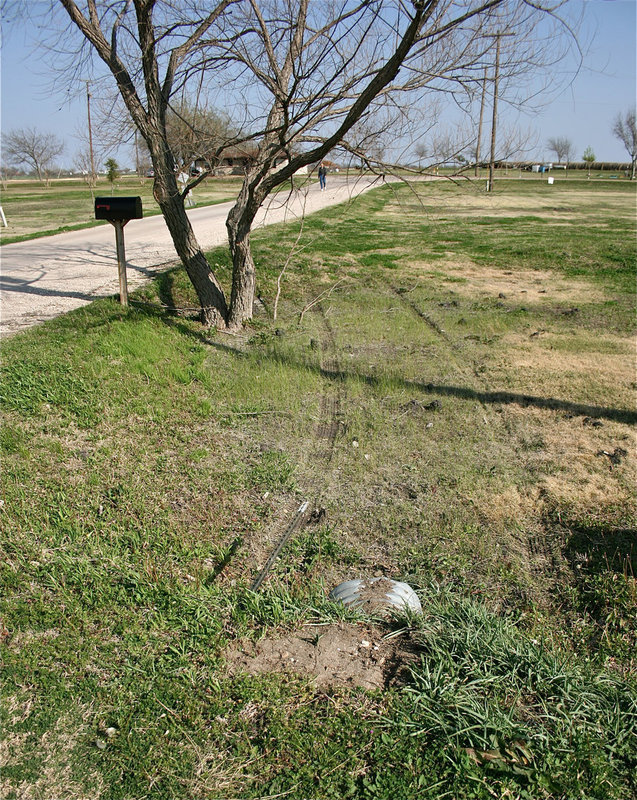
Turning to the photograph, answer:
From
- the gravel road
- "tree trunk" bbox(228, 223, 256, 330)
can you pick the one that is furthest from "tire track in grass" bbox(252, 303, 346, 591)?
the gravel road

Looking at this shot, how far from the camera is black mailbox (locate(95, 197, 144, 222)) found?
294 inches

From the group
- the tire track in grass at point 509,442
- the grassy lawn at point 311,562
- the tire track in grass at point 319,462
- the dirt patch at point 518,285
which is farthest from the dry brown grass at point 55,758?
the dirt patch at point 518,285

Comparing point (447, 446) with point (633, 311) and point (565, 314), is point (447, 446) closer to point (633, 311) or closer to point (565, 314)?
point (565, 314)

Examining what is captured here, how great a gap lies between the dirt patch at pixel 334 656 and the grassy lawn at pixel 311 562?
0.01m

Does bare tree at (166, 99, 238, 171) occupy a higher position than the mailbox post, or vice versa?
bare tree at (166, 99, 238, 171)

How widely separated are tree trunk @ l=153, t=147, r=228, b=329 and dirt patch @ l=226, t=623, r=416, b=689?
580 cm

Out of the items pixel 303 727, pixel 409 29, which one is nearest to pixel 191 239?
pixel 409 29

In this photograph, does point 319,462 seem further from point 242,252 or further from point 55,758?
point 242,252

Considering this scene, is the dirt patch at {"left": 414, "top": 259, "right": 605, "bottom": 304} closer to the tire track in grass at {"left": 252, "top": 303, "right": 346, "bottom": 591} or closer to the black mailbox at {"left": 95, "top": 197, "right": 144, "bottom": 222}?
the tire track in grass at {"left": 252, "top": 303, "right": 346, "bottom": 591}

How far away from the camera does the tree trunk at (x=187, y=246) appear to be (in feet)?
24.9

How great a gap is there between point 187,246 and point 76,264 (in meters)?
4.91

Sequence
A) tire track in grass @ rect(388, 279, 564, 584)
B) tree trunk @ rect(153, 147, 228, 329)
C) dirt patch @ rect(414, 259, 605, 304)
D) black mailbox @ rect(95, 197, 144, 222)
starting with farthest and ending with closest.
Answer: dirt patch @ rect(414, 259, 605, 304)
tree trunk @ rect(153, 147, 228, 329)
black mailbox @ rect(95, 197, 144, 222)
tire track in grass @ rect(388, 279, 564, 584)

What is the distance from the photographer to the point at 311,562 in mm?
3867

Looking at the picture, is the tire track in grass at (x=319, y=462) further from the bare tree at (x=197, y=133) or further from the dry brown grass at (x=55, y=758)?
the bare tree at (x=197, y=133)
